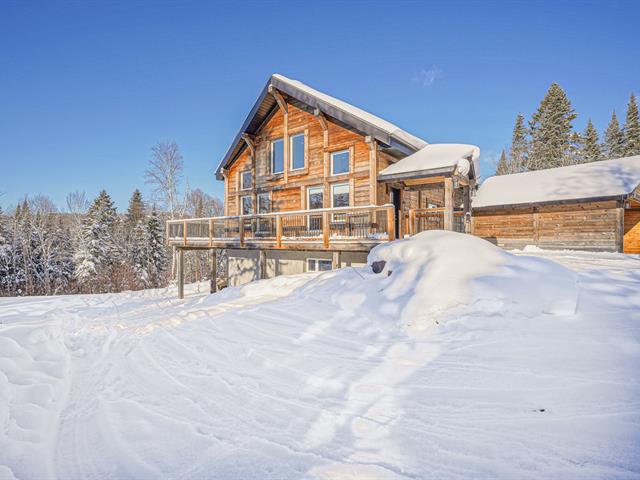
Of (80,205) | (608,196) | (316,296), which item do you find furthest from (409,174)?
(80,205)

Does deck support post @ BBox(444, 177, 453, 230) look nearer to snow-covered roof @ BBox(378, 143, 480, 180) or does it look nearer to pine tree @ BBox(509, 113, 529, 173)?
snow-covered roof @ BBox(378, 143, 480, 180)

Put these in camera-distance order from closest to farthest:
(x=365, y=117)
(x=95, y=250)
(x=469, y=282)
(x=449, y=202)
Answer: (x=469, y=282), (x=449, y=202), (x=365, y=117), (x=95, y=250)

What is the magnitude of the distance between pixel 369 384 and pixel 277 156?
43.1 feet

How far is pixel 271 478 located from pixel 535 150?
3911 cm

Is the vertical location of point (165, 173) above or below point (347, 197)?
above

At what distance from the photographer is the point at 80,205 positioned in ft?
112

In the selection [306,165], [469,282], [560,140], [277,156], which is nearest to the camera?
[469,282]

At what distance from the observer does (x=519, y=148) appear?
33.6m

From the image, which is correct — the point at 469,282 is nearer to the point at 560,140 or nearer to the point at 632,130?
the point at 560,140

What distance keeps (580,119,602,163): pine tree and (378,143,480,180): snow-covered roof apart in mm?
28102

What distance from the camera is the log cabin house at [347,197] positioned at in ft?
35.4

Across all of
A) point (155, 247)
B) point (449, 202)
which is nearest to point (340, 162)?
point (449, 202)

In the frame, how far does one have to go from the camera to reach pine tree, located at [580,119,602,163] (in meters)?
31.3

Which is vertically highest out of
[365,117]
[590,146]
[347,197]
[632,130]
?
[632,130]
